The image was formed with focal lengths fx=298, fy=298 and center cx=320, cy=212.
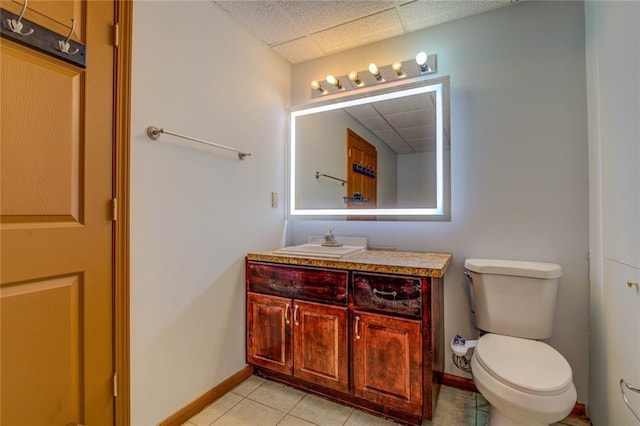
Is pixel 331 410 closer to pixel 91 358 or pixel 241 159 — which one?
pixel 91 358

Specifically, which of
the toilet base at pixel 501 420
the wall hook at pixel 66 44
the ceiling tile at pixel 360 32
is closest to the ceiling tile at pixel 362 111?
the ceiling tile at pixel 360 32

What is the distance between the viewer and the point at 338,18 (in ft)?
6.36

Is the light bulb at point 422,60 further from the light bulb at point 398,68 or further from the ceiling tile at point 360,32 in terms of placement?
the ceiling tile at point 360,32

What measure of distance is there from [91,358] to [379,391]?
133 centimetres

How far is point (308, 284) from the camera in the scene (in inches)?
69.5

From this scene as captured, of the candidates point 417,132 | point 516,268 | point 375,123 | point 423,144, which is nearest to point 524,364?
point 516,268

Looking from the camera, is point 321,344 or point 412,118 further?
point 412,118

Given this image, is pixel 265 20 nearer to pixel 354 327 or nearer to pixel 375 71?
pixel 375 71

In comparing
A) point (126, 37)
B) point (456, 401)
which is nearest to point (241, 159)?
point (126, 37)

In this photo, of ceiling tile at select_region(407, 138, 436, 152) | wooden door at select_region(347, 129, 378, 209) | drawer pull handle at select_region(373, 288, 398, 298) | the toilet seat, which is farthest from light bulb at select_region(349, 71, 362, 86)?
the toilet seat

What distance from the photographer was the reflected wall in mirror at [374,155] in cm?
197

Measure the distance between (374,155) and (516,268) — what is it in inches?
45.7

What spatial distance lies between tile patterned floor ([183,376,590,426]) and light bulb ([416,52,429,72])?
2.08m

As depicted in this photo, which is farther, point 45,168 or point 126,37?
point 126,37
